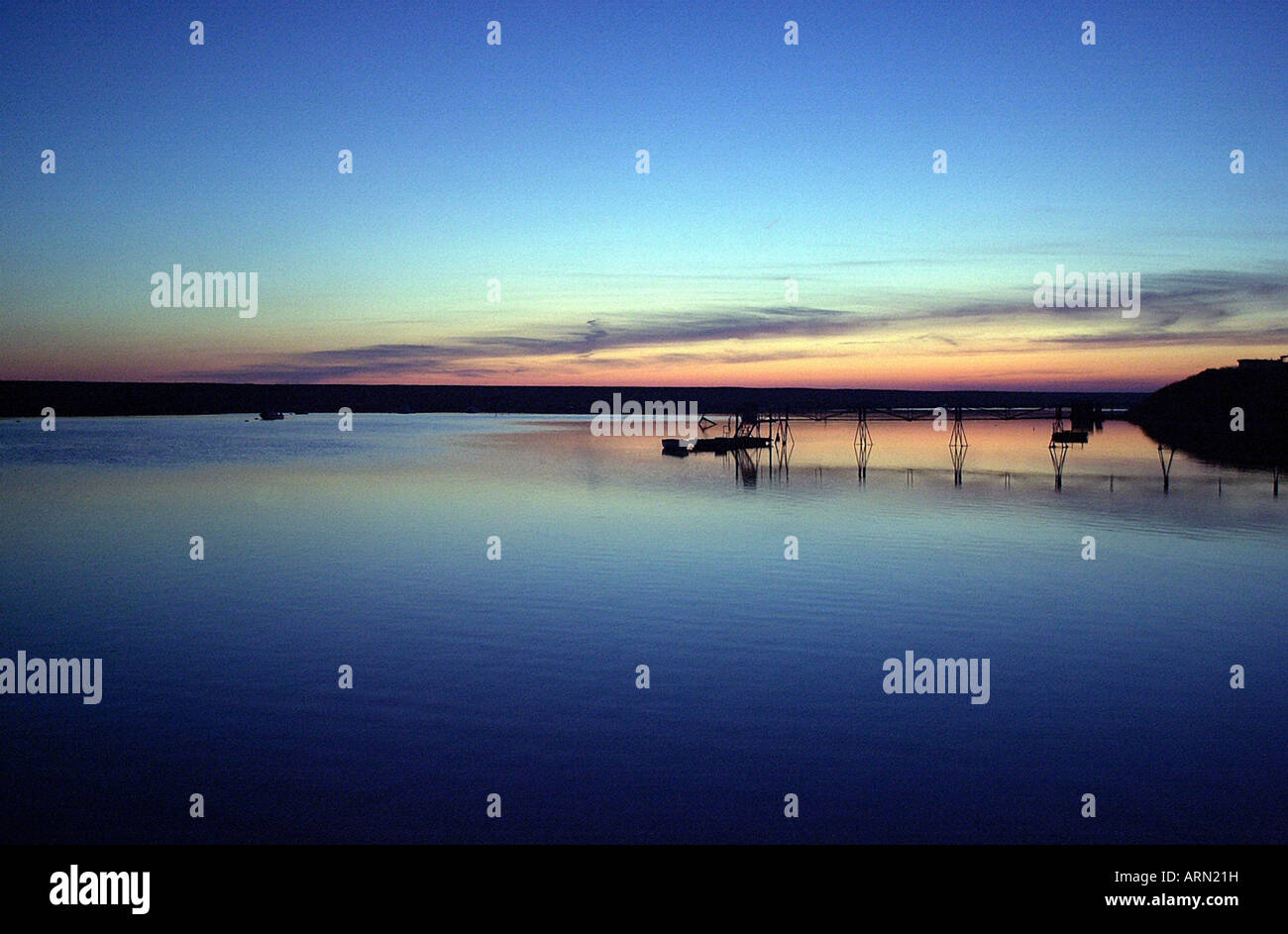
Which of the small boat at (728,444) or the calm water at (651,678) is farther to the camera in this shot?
the small boat at (728,444)

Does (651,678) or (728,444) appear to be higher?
(728,444)

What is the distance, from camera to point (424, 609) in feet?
101

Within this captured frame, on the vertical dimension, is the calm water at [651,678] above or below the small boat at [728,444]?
below

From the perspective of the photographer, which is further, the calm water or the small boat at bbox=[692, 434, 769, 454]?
the small boat at bbox=[692, 434, 769, 454]

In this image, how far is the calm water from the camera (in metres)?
15.4

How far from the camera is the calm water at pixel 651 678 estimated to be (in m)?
15.4

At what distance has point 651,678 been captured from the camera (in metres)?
23.0

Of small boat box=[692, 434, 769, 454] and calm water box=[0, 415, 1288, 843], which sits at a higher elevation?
small boat box=[692, 434, 769, 454]

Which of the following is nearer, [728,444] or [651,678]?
[651,678]
